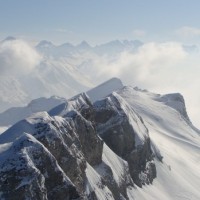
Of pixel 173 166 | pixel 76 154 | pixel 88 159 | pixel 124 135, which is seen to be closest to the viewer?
pixel 76 154

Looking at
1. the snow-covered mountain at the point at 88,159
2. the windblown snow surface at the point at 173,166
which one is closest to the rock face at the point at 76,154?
the snow-covered mountain at the point at 88,159

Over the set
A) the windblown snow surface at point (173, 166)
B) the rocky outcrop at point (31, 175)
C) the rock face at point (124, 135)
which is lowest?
Answer: the windblown snow surface at point (173, 166)

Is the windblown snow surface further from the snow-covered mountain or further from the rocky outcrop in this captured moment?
the rocky outcrop

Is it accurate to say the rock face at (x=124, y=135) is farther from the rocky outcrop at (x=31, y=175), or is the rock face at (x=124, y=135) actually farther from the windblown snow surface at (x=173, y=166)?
the rocky outcrop at (x=31, y=175)

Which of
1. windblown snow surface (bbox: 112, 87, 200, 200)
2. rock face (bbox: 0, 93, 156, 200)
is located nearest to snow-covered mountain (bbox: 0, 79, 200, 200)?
rock face (bbox: 0, 93, 156, 200)

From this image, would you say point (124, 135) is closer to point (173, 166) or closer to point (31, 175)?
point (173, 166)

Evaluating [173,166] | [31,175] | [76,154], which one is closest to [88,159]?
[76,154]

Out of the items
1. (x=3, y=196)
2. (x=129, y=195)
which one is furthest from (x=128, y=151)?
(x=3, y=196)
